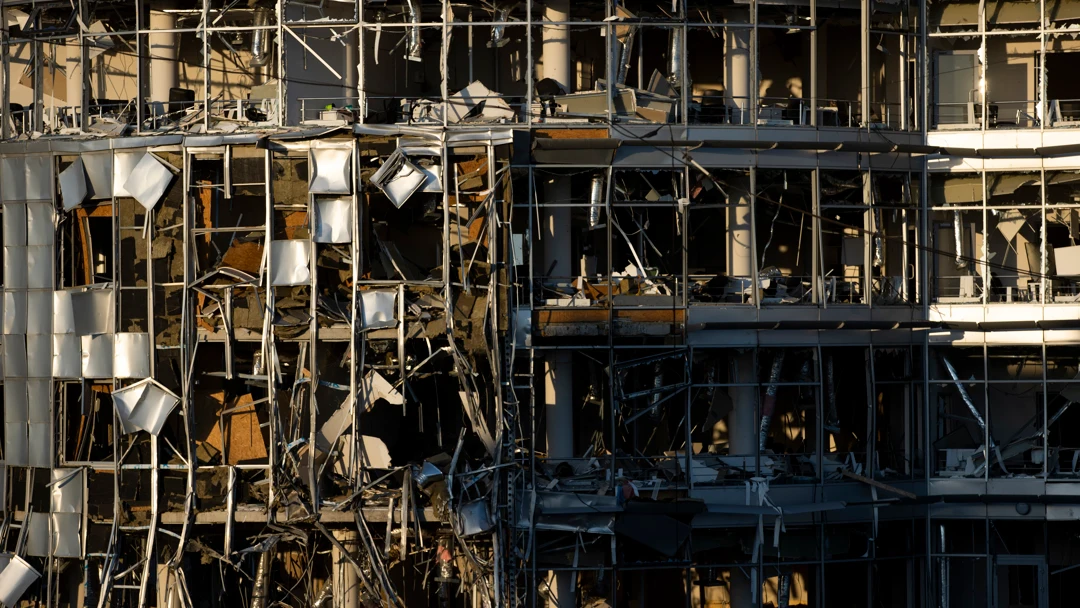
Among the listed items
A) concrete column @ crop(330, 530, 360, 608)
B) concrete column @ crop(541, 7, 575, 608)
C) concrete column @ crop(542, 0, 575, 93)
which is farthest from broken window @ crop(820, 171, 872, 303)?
concrete column @ crop(330, 530, 360, 608)

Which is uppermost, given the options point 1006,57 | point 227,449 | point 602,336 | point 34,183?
point 1006,57

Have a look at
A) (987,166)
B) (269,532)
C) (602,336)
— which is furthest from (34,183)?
(987,166)

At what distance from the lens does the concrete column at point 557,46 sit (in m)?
34.2

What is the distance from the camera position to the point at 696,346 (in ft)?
110

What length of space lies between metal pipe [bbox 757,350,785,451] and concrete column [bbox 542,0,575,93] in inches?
260

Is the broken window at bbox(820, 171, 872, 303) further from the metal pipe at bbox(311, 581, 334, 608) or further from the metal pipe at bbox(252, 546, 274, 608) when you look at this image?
the metal pipe at bbox(252, 546, 274, 608)

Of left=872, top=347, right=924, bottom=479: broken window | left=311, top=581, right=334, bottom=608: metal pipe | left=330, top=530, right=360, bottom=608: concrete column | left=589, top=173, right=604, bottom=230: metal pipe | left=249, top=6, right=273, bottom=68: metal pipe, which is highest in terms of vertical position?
left=249, top=6, right=273, bottom=68: metal pipe

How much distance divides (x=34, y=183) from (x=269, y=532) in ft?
26.0

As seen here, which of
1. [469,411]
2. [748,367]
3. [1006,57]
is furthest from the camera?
[1006,57]

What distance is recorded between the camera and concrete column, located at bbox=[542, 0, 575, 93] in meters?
34.2

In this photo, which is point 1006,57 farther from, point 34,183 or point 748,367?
point 34,183

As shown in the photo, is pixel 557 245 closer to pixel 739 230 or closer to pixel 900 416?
pixel 739 230

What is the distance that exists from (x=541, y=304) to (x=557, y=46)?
16.6 ft

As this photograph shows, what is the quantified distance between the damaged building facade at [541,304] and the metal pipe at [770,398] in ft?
0.23
